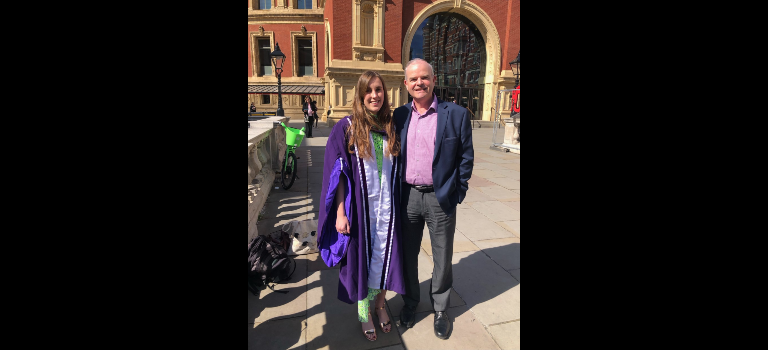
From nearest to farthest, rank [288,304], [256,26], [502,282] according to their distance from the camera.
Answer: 1. [288,304]
2. [502,282]
3. [256,26]

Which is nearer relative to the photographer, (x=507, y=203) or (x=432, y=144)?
(x=432, y=144)

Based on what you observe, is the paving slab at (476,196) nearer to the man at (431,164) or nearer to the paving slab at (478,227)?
the paving slab at (478,227)

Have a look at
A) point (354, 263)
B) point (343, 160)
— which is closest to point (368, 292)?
point (354, 263)

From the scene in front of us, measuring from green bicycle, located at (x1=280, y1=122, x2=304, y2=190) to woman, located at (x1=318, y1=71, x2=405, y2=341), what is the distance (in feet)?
13.6

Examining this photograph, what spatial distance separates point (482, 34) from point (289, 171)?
875 inches

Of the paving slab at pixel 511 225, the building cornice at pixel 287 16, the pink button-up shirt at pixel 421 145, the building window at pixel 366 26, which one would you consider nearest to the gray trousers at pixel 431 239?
the pink button-up shirt at pixel 421 145

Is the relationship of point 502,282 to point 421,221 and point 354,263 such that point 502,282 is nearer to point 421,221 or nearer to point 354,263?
point 421,221

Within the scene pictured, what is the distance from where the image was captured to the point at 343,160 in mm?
2111

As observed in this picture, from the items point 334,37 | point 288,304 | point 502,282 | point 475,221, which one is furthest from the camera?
point 334,37

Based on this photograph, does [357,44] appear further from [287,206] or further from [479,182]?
[287,206]

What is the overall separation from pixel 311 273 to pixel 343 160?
1.66 metres

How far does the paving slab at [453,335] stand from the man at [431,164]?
0.23ft

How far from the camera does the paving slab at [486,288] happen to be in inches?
107

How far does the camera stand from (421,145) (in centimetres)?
217
